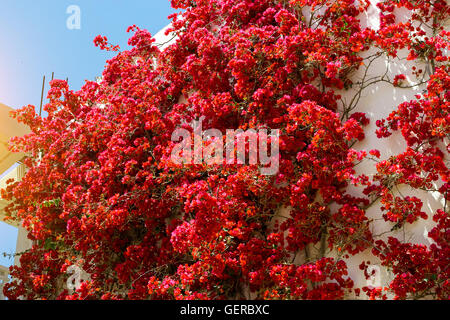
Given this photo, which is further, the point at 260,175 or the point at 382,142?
the point at 260,175

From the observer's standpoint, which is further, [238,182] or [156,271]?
[156,271]

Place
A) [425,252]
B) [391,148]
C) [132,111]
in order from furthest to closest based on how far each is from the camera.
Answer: [132,111] → [391,148] → [425,252]

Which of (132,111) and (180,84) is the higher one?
(180,84)

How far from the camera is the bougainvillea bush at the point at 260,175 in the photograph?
3.46 meters

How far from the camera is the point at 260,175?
3.91 metres

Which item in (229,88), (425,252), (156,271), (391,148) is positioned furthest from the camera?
(229,88)

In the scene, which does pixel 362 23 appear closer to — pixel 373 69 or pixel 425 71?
pixel 373 69

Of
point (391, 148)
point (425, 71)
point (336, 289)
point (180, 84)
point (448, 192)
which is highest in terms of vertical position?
point (180, 84)

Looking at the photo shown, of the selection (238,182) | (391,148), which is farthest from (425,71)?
(238,182)

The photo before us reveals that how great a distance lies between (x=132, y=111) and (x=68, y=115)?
1.86m

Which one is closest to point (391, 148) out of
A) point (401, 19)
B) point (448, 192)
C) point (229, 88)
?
point (448, 192)

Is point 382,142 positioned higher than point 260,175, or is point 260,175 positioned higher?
point 382,142

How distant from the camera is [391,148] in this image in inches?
145

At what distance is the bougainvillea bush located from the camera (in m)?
3.46
